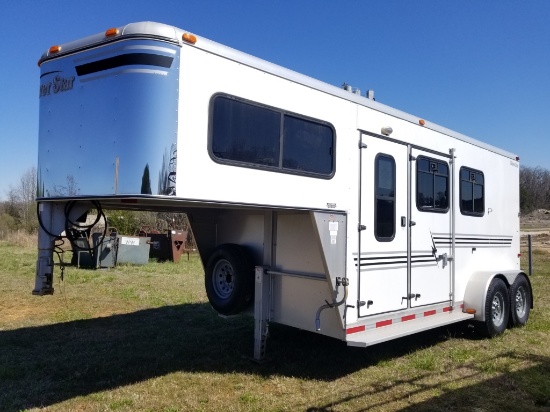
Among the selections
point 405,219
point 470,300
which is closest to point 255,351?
point 405,219

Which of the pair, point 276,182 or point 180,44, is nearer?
point 180,44

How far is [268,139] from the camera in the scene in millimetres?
4598

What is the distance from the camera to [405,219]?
6.04 meters

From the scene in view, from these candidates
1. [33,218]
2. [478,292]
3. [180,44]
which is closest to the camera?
[180,44]

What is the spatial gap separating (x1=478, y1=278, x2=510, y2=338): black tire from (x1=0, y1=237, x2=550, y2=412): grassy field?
0.56 ft

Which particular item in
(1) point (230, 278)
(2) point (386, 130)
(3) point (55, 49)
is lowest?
(1) point (230, 278)

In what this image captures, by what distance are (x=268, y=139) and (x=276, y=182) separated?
397 mm

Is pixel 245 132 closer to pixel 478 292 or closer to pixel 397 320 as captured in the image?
pixel 397 320

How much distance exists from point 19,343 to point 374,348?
182 inches

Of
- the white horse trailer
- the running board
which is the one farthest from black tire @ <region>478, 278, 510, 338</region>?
the running board

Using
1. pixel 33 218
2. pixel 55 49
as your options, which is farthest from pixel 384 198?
pixel 33 218

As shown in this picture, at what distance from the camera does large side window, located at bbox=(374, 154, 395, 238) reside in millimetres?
5684

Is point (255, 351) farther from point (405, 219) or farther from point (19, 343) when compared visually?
point (19, 343)

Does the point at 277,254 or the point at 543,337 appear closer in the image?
the point at 277,254
